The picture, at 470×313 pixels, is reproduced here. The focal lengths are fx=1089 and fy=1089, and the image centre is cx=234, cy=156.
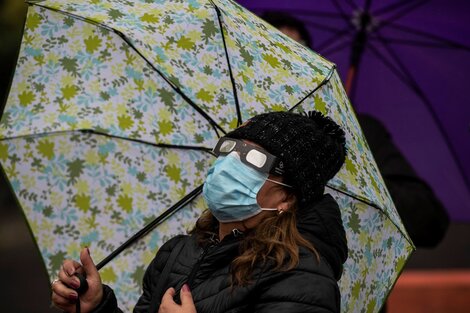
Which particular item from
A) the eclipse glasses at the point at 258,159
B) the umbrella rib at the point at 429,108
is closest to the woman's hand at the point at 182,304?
the eclipse glasses at the point at 258,159

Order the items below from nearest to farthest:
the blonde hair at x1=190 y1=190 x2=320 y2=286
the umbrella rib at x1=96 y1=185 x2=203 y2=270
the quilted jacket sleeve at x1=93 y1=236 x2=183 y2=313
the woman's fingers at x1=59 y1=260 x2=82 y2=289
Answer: the blonde hair at x1=190 y1=190 x2=320 y2=286
the woman's fingers at x1=59 y1=260 x2=82 y2=289
the quilted jacket sleeve at x1=93 y1=236 x2=183 y2=313
the umbrella rib at x1=96 y1=185 x2=203 y2=270

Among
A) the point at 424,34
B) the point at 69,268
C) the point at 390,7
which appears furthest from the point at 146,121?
the point at 424,34

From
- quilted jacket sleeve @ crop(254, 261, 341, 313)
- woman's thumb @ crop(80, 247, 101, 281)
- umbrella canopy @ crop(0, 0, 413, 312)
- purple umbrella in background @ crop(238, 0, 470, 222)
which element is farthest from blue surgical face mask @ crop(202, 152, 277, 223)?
purple umbrella in background @ crop(238, 0, 470, 222)

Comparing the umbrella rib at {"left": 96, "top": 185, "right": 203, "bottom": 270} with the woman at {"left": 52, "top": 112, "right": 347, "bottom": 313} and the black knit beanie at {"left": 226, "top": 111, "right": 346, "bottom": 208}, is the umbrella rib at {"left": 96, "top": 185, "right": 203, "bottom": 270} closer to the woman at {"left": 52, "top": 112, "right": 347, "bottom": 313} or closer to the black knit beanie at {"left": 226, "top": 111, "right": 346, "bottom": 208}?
the woman at {"left": 52, "top": 112, "right": 347, "bottom": 313}

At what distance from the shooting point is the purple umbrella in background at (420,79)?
5762 millimetres

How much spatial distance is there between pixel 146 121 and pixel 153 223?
39 centimetres

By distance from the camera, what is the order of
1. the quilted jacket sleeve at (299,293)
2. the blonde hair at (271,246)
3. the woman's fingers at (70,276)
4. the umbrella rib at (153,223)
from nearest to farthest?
1. the quilted jacket sleeve at (299,293)
2. the blonde hair at (271,246)
3. the woman's fingers at (70,276)
4. the umbrella rib at (153,223)

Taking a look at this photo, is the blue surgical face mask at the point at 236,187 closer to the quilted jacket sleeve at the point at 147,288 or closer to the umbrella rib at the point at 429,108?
the quilted jacket sleeve at the point at 147,288

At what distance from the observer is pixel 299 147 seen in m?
3.37

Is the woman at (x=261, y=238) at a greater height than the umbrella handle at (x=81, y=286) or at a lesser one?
greater

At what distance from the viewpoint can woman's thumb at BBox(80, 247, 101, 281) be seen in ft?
11.2

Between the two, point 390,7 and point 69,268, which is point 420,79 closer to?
point 390,7

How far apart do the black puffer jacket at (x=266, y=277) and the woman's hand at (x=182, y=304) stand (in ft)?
0.27

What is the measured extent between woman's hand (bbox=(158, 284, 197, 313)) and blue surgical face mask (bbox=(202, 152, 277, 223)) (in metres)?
0.31
